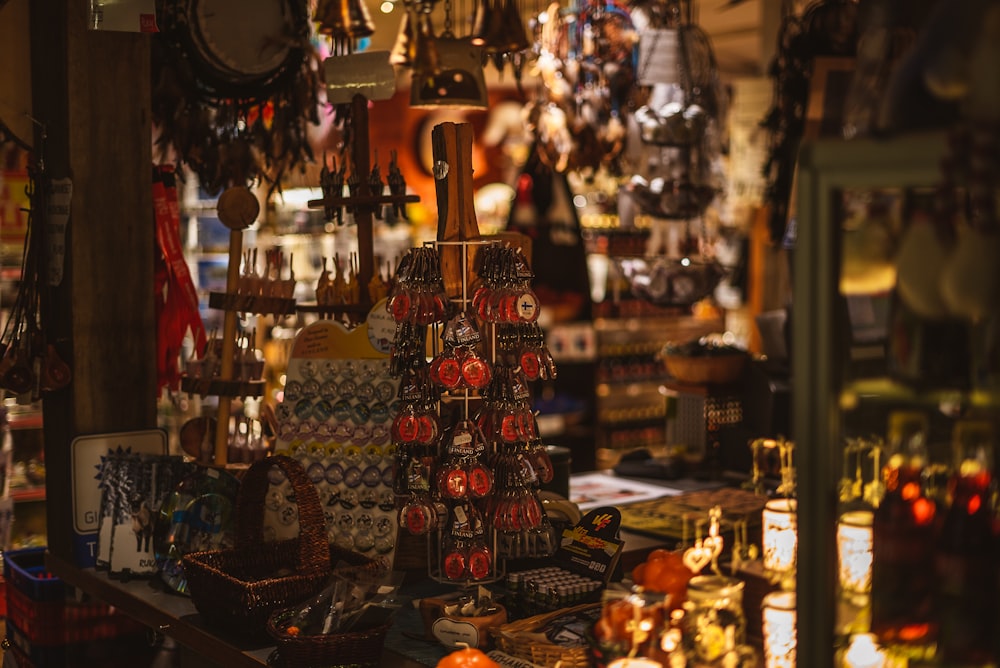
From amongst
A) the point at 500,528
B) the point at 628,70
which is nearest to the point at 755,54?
the point at 628,70

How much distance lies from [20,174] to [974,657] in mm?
5420

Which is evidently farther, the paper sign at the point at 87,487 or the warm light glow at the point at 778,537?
the paper sign at the point at 87,487

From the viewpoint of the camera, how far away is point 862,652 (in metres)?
1.60

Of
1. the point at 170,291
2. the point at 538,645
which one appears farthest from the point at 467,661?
the point at 170,291

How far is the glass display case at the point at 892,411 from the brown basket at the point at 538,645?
0.69m

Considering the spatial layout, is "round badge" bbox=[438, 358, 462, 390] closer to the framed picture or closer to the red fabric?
the framed picture

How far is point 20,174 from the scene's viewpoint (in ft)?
18.9

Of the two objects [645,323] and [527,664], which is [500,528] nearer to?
[527,664]

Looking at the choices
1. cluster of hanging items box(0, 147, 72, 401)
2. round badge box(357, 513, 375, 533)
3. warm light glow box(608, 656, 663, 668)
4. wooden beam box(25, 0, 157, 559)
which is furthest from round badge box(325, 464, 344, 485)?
warm light glow box(608, 656, 663, 668)

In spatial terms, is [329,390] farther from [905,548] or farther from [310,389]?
[905,548]

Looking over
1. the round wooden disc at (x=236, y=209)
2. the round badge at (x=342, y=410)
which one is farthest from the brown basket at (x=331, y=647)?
the round wooden disc at (x=236, y=209)

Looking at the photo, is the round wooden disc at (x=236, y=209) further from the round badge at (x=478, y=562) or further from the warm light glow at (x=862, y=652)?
the warm light glow at (x=862, y=652)

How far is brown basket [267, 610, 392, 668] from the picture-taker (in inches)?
91.6

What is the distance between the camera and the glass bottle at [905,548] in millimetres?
1544
